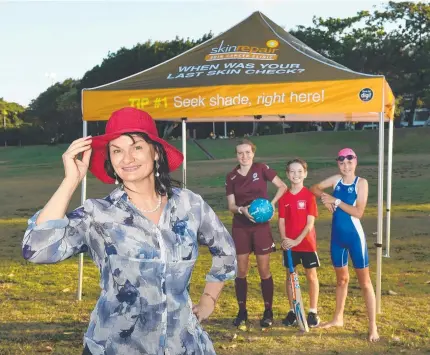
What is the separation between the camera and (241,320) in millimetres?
5590

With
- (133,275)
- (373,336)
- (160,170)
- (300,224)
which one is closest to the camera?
(133,275)

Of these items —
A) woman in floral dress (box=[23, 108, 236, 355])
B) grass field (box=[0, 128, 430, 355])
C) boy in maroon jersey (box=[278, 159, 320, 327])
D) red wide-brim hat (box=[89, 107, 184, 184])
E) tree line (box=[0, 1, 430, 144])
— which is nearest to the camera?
woman in floral dress (box=[23, 108, 236, 355])

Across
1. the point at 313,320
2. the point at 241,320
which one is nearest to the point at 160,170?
the point at 241,320

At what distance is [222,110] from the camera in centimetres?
579

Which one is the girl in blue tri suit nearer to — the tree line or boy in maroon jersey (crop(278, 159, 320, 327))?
boy in maroon jersey (crop(278, 159, 320, 327))

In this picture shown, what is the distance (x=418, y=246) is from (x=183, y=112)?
588 centimetres

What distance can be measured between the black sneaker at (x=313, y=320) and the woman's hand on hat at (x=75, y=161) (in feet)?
13.4

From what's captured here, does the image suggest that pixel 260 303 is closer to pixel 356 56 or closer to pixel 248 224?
pixel 248 224

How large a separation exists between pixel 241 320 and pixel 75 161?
400 centimetres

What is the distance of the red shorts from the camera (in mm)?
5516

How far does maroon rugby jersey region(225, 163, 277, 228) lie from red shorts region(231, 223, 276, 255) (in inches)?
3.5

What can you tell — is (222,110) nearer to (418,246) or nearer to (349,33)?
(418,246)

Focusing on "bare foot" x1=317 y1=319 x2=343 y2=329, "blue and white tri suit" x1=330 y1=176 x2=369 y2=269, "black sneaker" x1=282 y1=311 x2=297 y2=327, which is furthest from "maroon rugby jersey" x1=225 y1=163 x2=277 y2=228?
"bare foot" x1=317 y1=319 x2=343 y2=329

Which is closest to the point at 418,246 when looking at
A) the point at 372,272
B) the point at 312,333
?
the point at 372,272
